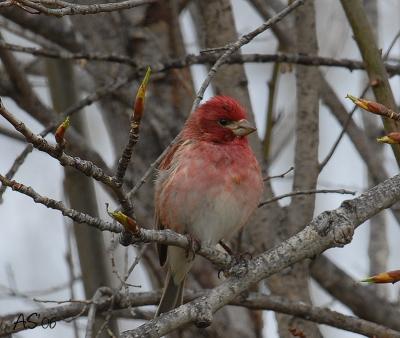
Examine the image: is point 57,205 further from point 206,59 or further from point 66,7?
point 206,59

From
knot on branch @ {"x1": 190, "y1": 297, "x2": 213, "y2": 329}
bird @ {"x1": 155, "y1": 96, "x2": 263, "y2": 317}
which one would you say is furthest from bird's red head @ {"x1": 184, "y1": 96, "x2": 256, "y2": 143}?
knot on branch @ {"x1": 190, "y1": 297, "x2": 213, "y2": 329}

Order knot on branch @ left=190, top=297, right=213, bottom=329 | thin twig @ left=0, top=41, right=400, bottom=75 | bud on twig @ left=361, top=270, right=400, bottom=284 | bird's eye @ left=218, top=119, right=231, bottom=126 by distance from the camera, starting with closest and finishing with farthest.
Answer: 1. bud on twig @ left=361, top=270, right=400, bottom=284
2. knot on branch @ left=190, top=297, right=213, bottom=329
3. thin twig @ left=0, top=41, right=400, bottom=75
4. bird's eye @ left=218, top=119, right=231, bottom=126

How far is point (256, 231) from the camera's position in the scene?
6547 millimetres

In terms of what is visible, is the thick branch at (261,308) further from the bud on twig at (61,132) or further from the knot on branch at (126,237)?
the bud on twig at (61,132)

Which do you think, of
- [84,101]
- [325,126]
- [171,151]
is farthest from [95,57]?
[325,126]

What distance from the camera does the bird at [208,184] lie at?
5.53 meters

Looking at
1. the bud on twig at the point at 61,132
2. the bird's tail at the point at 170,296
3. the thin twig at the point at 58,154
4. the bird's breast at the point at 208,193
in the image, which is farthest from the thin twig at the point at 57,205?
the bird's tail at the point at 170,296

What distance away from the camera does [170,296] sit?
5793mm

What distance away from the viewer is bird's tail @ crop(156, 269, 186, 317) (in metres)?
5.70

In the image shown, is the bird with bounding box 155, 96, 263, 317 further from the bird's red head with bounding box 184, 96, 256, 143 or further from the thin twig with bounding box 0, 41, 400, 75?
the thin twig with bounding box 0, 41, 400, 75

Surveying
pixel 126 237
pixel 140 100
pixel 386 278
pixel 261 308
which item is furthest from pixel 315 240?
pixel 261 308

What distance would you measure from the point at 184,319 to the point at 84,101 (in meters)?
2.66

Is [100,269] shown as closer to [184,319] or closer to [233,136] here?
[233,136]

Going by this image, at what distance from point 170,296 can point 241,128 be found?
1297mm
